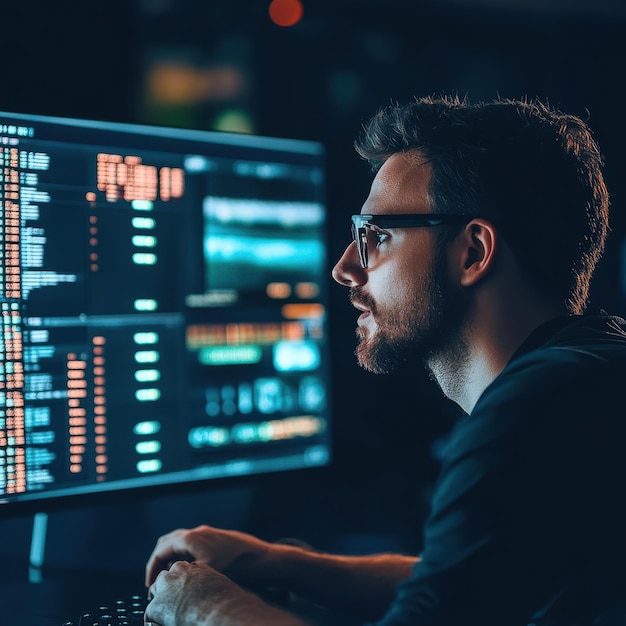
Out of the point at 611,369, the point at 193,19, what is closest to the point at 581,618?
the point at 611,369

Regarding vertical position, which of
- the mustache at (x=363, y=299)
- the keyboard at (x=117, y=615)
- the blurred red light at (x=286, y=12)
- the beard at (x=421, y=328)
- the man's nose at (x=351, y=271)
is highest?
the blurred red light at (x=286, y=12)

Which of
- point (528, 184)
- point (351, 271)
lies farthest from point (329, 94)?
point (528, 184)

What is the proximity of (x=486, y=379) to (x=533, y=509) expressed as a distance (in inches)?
11.9

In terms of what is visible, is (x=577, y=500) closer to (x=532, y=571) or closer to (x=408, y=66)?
(x=532, y=571)

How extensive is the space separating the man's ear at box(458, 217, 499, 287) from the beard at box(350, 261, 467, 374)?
0.03m

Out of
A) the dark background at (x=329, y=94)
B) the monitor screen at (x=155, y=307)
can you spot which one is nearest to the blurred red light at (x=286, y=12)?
the dark background at (x=329, y=94)

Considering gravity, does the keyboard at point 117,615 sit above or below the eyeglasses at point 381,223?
below

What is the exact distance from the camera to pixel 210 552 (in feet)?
3.44

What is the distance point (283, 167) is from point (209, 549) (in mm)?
647

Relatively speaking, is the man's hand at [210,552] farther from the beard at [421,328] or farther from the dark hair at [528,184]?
the dark hair at [528,184]

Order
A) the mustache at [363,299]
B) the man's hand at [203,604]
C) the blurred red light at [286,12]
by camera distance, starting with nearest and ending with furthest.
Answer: the man's hand at [203,604] → the mustache at [363,299] → the blurred red light at [286,12]

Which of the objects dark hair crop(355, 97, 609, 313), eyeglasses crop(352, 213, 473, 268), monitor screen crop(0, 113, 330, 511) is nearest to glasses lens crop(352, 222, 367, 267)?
eyeglasses crop(352, 213, 473, 268)

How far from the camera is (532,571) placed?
70 centimetres

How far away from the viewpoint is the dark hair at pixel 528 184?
3.11 ft
